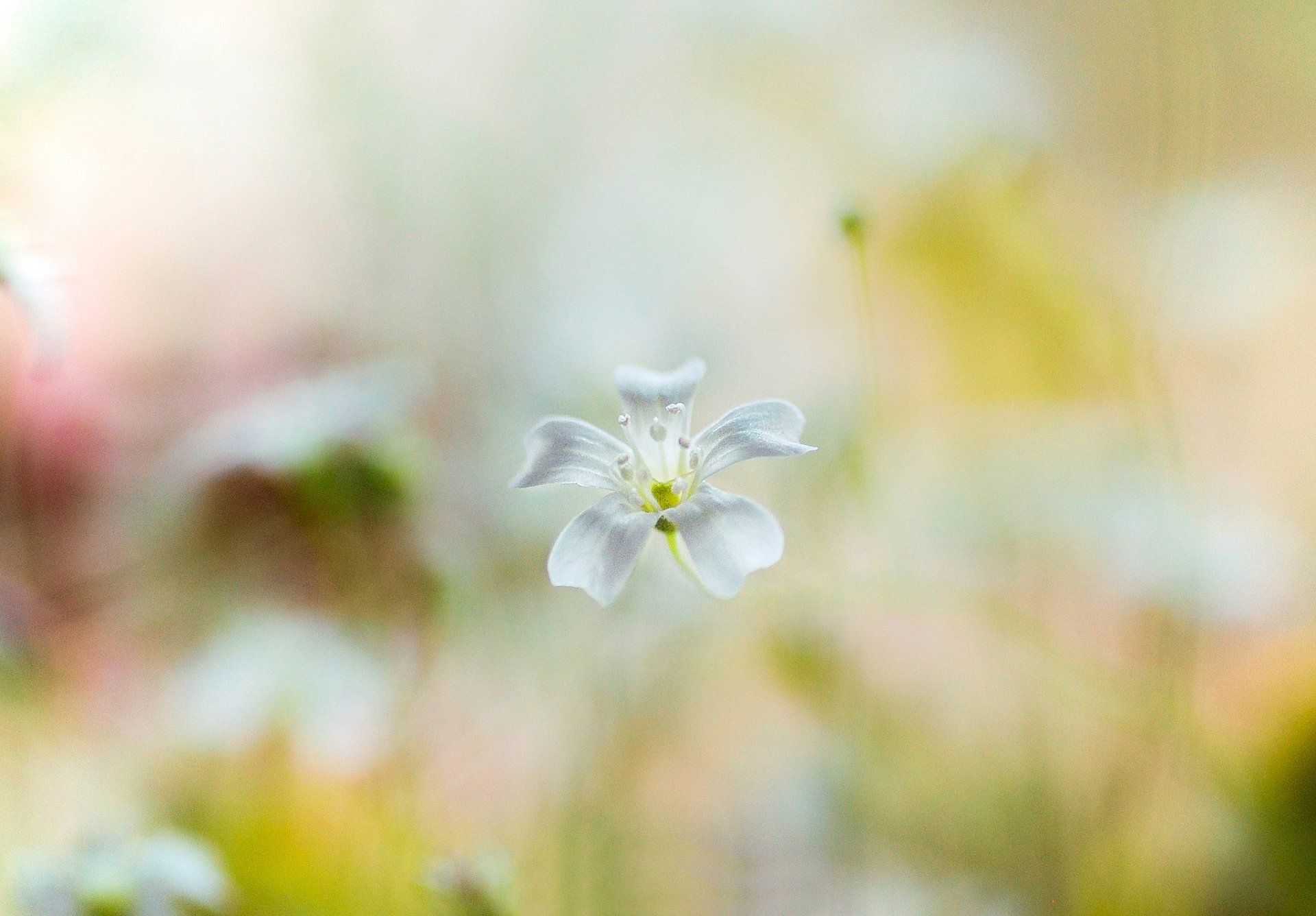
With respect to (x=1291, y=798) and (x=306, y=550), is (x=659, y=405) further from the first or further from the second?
(x=1291, y=798)

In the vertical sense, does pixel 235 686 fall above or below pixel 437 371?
below

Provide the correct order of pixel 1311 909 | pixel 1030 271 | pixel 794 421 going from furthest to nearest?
pixel 1030 271
pixel 1311 909
pixel 794 421

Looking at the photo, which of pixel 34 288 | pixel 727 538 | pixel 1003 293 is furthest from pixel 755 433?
pixel 1003 293

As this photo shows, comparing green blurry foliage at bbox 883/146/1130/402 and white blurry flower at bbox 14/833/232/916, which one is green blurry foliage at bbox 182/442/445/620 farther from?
green blurry foliage at bbox 883/146/1130/402

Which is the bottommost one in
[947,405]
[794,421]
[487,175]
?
[794,421]

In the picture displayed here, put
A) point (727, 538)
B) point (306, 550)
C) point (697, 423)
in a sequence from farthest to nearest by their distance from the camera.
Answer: point (697, 423), point (306, 550), point (727, 538)

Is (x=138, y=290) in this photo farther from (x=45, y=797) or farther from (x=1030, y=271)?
(x=1030, y=271)

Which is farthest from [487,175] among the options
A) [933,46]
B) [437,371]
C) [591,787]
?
[591,787]

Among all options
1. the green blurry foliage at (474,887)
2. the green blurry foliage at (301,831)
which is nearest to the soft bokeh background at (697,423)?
the green blurry foliage at (301,831)
